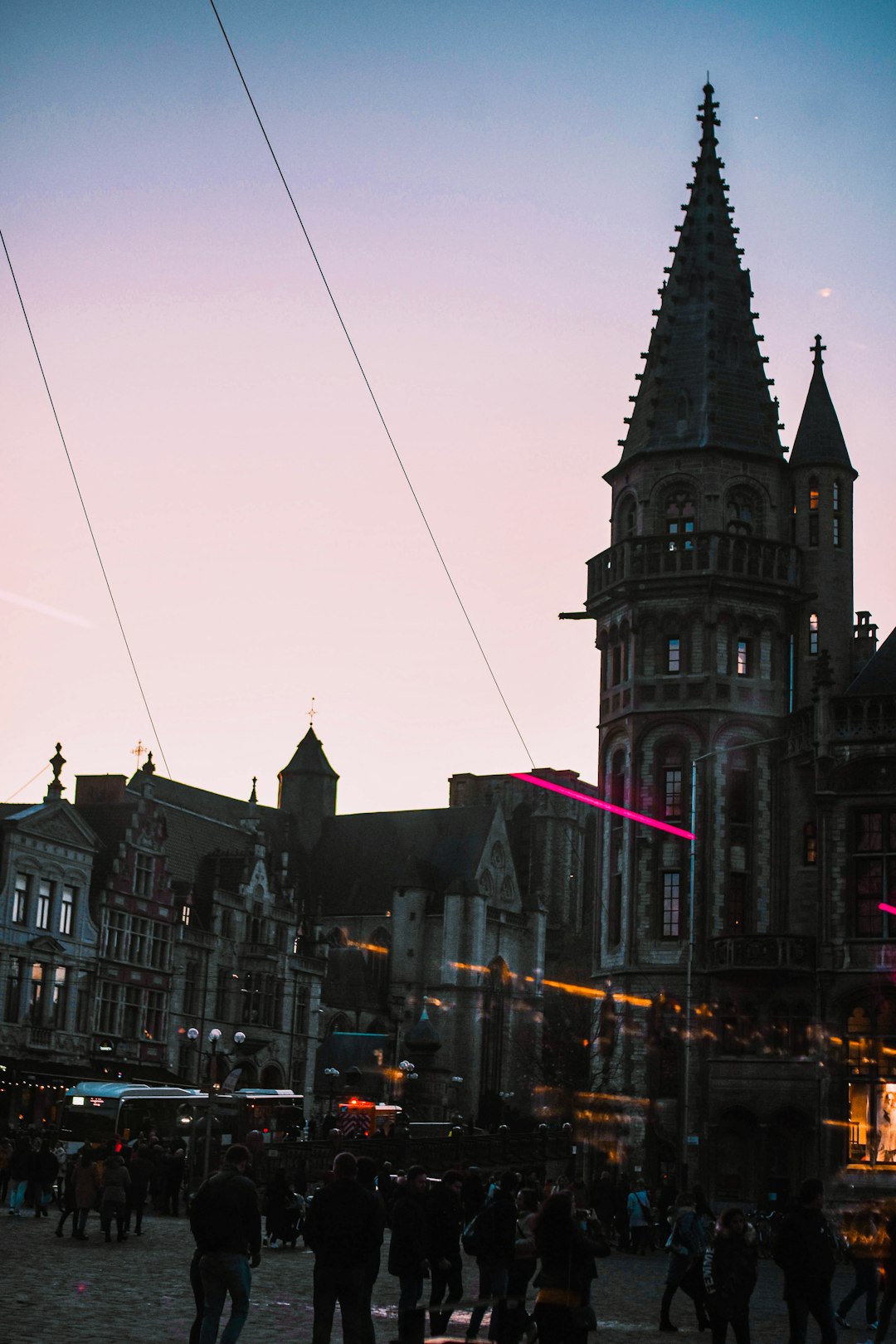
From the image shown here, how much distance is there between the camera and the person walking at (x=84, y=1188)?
93.1 ft

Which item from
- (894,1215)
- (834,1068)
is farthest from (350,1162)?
(834,1068)

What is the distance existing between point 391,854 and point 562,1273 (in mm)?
89854

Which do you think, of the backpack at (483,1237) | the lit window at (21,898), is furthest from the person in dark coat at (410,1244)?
the lit window at (21,898)

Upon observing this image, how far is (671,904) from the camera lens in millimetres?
54594

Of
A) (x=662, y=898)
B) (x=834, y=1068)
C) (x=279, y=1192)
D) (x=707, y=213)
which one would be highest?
(x=707, y=213)

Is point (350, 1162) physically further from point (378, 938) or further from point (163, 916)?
point (378, 938)

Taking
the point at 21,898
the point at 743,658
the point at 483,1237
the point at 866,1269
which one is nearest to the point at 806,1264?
the point at 483,1237

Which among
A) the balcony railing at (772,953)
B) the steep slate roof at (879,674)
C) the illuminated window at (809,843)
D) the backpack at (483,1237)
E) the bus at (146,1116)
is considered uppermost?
the steep slate roof at (879,674)

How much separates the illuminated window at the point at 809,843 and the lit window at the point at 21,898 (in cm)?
2711

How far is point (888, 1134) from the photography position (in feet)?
160

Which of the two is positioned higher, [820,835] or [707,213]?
[707,213]

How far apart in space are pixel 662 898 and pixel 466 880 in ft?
138

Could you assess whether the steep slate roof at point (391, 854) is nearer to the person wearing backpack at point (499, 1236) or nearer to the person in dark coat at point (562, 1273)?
the person wearing backpack at point (499, 1236)

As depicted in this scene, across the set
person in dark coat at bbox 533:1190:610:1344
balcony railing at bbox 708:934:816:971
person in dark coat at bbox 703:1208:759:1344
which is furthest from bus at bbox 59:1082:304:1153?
person in dark coat at bbox 533:1190:610:1344
